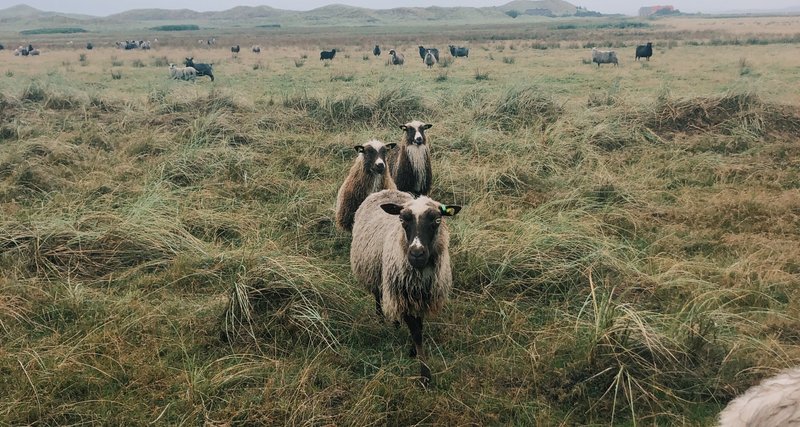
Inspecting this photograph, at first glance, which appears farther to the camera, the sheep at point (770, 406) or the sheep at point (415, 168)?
the sheep at point (415, 168)

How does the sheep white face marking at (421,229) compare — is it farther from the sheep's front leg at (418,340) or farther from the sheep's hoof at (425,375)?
the sheep's hoof at (425,375)

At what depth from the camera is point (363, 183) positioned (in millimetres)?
6000

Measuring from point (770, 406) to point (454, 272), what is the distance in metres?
3.26

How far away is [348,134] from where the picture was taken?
1026 centimetres

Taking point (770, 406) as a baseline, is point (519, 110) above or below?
above

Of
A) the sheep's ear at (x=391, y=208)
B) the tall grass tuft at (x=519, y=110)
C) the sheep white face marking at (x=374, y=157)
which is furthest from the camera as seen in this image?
the tall grass tuft at (x=519, y=110)

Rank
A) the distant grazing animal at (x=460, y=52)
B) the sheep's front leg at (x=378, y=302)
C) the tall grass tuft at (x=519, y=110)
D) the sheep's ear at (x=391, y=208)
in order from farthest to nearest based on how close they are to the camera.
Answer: the distant grazing animal at (x=460, y=52) → the tall grass tuft at (x=519, y=110) → the sheep's front leg at (x=378, y=302) → the sheep's ear at (x=391, y=208)

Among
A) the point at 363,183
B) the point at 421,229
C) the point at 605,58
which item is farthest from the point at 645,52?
the point at 421,229

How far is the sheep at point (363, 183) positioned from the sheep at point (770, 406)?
14.3ft

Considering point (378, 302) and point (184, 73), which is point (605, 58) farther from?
point (378, 302)

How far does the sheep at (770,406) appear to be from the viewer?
1.89m

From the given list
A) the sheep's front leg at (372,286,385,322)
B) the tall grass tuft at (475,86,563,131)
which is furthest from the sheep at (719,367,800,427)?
the tall grass tuft at (475,86,563,131)

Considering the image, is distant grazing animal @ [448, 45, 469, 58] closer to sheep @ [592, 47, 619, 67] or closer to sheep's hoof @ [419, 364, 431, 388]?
sheep @ [592, 47, 619, 67]

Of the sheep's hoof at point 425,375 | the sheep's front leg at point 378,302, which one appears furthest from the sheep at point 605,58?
the sheep's hoof at point 425,375
